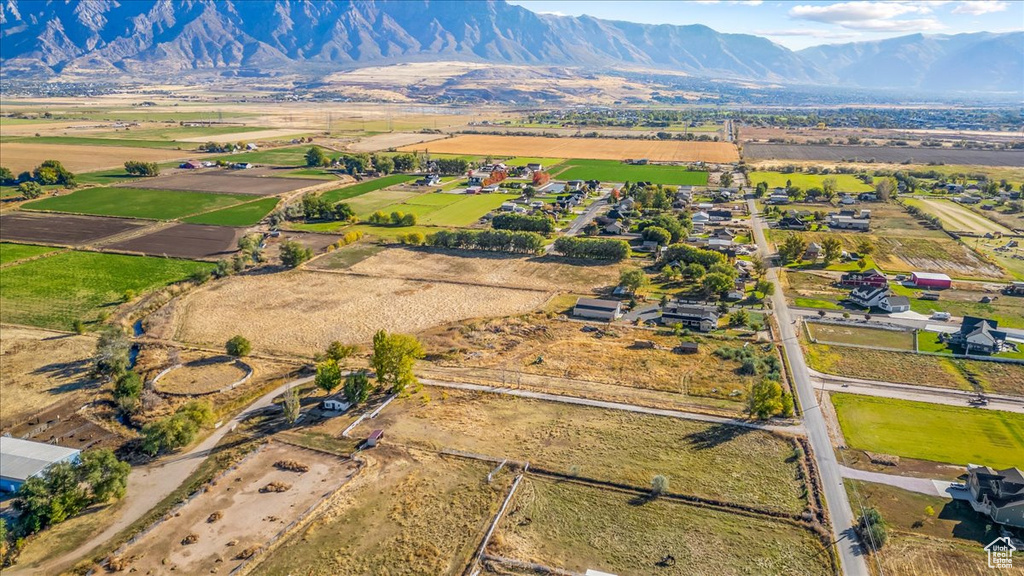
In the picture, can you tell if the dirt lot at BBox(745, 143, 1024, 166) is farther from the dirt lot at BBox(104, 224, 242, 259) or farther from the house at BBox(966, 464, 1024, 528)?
the house at BBox(966, 464, 1024, 528)

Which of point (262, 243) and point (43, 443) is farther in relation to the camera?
point (262, 243)

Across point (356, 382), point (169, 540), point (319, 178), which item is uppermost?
point (319, 178)

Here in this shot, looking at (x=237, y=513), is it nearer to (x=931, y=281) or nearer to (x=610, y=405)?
(x=610, y=405)

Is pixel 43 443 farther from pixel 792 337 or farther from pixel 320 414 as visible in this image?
pixel 792 337

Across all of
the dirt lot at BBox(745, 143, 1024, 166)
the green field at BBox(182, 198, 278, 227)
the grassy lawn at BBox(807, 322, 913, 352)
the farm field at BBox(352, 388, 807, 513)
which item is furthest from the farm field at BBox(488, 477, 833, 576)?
the dirt lot at BBox(745, 143, 1024, 166)

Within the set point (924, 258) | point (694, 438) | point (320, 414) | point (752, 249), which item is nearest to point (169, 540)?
point (320, 414)

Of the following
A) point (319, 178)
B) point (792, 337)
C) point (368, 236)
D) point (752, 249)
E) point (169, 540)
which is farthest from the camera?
point (319, 178)

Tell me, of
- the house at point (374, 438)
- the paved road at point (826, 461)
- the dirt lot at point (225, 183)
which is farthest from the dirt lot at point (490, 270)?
the dirt lot at point (225, 183)
